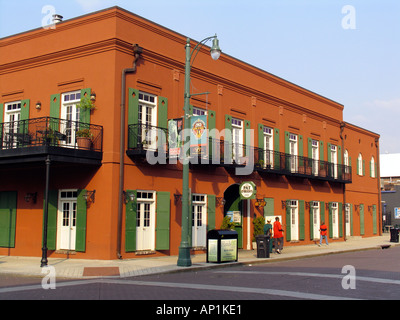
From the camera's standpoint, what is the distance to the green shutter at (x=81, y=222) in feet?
59.3

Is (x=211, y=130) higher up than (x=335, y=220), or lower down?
higher up

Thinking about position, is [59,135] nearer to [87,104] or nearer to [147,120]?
[87,104]

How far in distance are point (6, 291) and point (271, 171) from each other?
16688 mm

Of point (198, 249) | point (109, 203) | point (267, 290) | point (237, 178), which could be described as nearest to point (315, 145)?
point (237, 178)

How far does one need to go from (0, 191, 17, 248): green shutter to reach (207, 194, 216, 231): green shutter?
812cm

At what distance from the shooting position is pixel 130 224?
18.2 metres

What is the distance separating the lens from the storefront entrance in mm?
23984

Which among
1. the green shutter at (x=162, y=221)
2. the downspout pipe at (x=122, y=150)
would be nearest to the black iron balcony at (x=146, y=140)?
the downspout pipe at (x=122, y=150)

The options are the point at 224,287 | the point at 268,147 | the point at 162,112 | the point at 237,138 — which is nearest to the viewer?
the point at 224,287

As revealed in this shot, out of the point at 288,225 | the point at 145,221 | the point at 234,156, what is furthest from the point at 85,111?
the point at 288,225

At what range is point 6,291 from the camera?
10891mm

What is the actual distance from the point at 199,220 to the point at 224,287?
10341 mm

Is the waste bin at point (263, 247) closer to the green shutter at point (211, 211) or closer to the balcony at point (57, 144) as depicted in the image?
the green shutter at point (211, 211)

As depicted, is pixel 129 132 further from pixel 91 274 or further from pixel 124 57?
pixel 91 274
